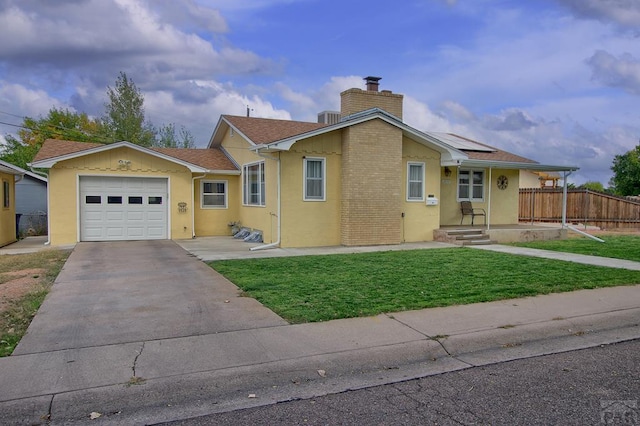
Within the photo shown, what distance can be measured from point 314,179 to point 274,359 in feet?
35.6

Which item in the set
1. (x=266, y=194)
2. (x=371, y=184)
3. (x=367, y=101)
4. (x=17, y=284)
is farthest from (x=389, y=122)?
(x=17, y=284)

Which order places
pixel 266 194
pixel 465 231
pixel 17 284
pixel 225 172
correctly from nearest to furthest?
pixel 17 284
pixel 266 194
pixel 465 231
pixel 225 172

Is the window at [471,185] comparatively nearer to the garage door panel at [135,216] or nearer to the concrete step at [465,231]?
the concrete step at [465,231]

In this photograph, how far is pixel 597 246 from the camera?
613 inches

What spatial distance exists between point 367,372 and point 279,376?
945mm

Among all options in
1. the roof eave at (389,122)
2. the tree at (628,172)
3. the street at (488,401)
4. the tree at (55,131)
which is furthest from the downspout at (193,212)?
the tree at (628,172)

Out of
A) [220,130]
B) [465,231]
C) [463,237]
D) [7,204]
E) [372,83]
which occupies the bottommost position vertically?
[463,237]

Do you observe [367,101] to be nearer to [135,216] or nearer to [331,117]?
[331,117]

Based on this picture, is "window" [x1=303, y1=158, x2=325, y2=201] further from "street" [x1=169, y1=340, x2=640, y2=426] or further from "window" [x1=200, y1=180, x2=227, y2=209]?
"street" [x1=169, y1=340, x2=640, y2=426]

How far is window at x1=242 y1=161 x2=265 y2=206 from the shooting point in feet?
57.4

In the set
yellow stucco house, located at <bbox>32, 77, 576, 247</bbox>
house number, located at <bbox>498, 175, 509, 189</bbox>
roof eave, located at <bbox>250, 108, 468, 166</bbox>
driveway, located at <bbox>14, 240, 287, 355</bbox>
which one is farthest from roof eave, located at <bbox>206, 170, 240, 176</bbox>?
house number, located at <bbox>498, 175, 509, 189</bbox>

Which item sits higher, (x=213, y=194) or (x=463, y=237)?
(x=213, y=194)

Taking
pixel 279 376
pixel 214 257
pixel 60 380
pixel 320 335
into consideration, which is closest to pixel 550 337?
pixel 320 335

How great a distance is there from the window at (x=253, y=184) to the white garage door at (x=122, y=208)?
3.07 meters
